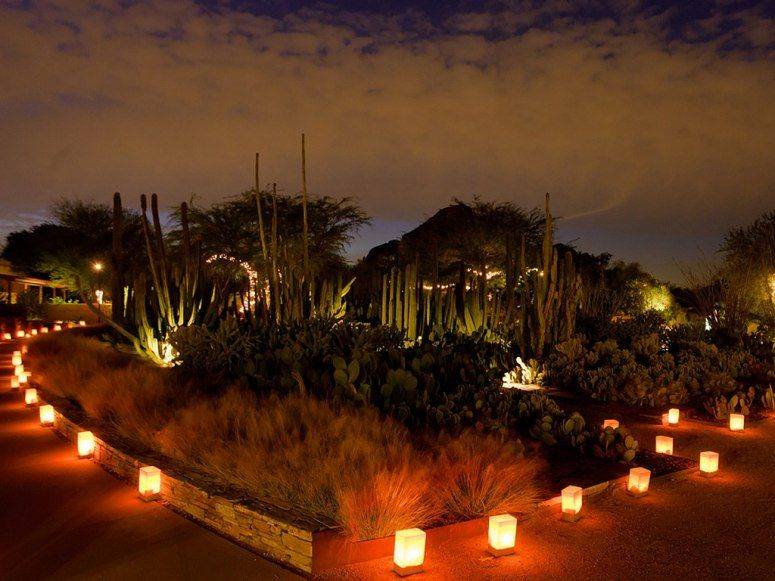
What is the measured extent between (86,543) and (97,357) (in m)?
5.20

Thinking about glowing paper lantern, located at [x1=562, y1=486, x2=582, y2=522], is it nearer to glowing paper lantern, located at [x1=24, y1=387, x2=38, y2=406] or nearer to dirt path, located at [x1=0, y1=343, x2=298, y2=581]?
dirt path, located at [x1=0, y1=343, x2=298, y2=581]

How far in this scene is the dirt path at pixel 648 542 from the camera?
3.21 m

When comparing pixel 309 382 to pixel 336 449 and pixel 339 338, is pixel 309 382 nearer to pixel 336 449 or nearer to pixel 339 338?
pixel 339 338

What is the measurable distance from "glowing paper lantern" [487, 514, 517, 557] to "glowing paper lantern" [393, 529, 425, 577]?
16.4 inches

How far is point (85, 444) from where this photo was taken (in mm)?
5125

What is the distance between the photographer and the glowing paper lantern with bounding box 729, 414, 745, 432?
20.9 ft

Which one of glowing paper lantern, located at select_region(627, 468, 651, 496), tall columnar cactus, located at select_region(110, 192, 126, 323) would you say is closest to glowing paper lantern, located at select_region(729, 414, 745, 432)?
glowing paper lantern, located at select_region(627, 468, 651, 496)

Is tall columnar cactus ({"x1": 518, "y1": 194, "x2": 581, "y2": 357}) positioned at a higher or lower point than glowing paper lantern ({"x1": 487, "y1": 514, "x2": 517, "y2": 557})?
higher

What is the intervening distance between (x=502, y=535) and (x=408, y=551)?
21.0 inches

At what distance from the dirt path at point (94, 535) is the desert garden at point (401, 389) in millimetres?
261

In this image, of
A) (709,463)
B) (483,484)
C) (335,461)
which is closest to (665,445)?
(709,463)

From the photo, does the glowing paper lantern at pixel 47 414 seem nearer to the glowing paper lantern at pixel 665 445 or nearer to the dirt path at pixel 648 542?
the dirt path at pixel 648 542

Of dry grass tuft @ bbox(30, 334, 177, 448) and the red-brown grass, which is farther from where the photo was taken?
dry grass tuft @ bbox(30, 334, 177, 448)

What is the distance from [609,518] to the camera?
3.94m
